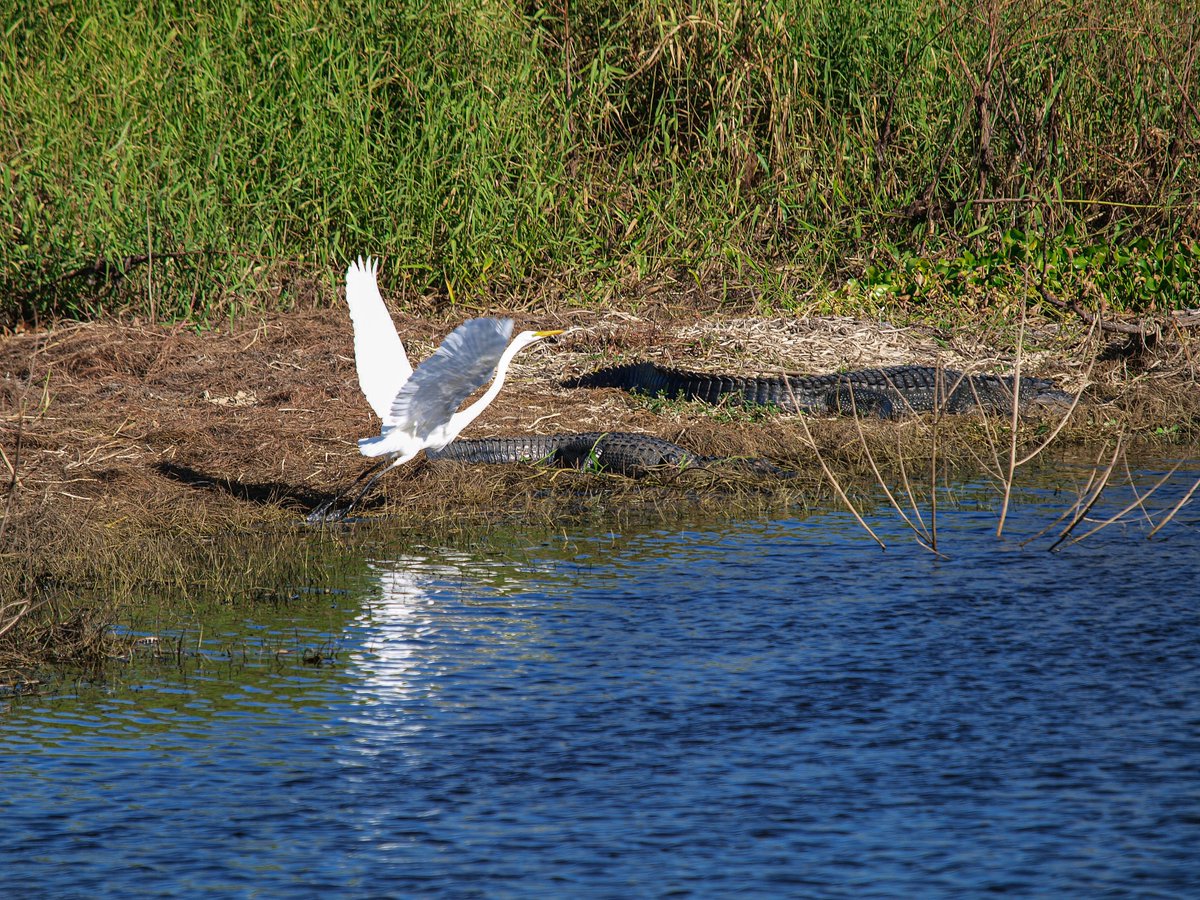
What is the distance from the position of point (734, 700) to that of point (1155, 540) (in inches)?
97.5

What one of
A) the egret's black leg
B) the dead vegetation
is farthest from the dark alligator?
the egret's black leg

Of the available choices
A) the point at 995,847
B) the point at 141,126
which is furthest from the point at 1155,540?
the point at 141,126

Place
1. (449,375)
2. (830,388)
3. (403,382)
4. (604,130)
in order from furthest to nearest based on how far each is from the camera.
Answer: (604,130), (830,388), (403,382), (449,375)

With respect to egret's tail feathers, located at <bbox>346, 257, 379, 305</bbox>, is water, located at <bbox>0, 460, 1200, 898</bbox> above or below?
below

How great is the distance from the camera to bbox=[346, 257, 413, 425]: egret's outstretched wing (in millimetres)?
5973

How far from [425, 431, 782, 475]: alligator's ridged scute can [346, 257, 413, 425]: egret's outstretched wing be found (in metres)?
0.79

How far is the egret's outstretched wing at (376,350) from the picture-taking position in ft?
19.6

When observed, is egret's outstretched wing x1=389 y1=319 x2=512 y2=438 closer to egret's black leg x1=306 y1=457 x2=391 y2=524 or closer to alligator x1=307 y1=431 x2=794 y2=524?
egret's black leg x1=306 y1=457 x2=391 y2=524

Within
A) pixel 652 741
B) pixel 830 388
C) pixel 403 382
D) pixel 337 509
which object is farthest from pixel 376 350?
pixel 830 388

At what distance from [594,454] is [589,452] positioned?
0.08 metres

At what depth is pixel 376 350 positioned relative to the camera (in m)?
6.03

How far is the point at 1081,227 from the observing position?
1000 cm

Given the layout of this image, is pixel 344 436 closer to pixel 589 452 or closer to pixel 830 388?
pixel 589 452

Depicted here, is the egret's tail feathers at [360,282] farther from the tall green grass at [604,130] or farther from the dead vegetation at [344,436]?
the tall green grass at [604,130]
